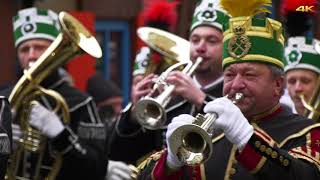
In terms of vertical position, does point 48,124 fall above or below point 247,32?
below

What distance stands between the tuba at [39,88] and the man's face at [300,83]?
139 cm

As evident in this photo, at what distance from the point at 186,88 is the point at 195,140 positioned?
1445 mm

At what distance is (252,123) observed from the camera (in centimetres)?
496

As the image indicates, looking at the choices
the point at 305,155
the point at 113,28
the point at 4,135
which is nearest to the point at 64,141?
the point at 4,135

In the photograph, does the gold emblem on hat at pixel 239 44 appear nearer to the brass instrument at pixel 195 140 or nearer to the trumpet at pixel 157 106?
the brass instrument at pixel 195 140

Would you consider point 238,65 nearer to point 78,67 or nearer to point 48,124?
point 48,124

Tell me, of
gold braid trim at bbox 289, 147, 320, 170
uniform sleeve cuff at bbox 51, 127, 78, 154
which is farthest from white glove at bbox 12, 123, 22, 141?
gold braid trim at bbox 289, 147, 320, 170

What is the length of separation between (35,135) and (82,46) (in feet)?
2.36

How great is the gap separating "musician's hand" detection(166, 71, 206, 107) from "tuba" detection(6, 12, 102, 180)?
0.70m

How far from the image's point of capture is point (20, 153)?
7.04 meters

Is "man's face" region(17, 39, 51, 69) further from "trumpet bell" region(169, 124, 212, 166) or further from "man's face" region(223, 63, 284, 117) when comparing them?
"trumpet bell" region(169, 124, 212, 166)

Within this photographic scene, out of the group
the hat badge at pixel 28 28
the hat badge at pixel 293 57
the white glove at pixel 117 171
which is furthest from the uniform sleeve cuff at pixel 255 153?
the hat badge at pixel 28 28

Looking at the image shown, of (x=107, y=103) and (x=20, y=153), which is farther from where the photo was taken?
(x=107, y=103)


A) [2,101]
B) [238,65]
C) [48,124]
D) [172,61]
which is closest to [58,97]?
[48,124]
